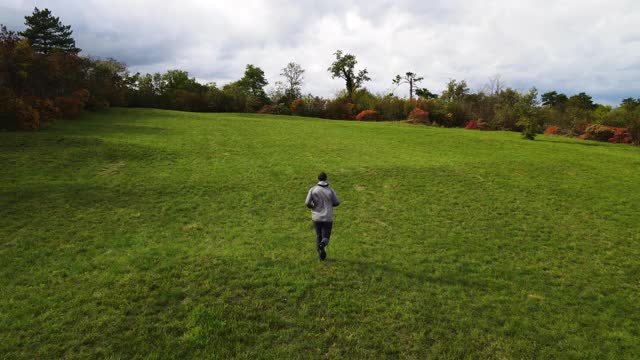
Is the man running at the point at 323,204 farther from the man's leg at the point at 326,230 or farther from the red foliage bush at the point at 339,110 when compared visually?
the red foliage bush at the point at 339,110

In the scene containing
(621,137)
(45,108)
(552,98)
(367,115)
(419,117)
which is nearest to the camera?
(45,108)

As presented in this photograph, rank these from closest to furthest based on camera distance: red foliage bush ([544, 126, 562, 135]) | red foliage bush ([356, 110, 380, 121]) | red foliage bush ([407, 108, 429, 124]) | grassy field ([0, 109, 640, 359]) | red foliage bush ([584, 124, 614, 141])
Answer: grassy field ([0, 109, 640, 359]), red foliage bush ([584, 124, 614, 141]), red foliage bush ([544, 126, 562, 135]), red foliage bush ([407, 108, 429, 124]), red foliage bush ([356, 110, 380, 121])

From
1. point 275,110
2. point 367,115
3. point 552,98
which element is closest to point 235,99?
point 275,110

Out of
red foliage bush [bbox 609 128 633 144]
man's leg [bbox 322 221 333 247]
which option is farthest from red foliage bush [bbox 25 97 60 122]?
red foliage bush [bbox 609 128 633 144]

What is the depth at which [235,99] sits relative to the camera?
7769 centimetres

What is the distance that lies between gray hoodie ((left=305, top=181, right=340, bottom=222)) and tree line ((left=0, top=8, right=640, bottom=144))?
3138 centimetres

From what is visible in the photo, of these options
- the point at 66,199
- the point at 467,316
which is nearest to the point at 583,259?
the point at 467,316

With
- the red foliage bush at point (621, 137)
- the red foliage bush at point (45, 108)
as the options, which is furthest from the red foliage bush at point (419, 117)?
the red foliage bush at point (45, 108)

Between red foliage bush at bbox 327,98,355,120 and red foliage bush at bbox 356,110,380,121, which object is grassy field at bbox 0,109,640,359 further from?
red foliage bush at bbox 327,98,355,120

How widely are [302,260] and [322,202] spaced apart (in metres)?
2.48

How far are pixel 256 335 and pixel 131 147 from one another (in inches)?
965

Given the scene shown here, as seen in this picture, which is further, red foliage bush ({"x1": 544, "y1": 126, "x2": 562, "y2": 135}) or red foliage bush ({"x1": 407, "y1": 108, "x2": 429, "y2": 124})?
red foliage bush ({"x1": 407, "y1": 108, "x2": 429, "y2": 124})

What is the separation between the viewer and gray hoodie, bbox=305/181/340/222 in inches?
489

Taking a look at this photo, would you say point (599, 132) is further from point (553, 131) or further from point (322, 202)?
point (322, 202)
